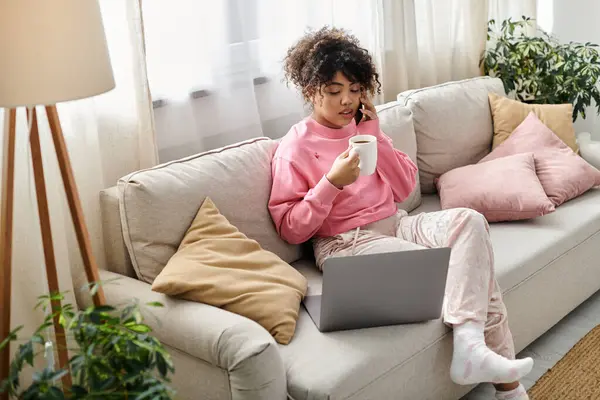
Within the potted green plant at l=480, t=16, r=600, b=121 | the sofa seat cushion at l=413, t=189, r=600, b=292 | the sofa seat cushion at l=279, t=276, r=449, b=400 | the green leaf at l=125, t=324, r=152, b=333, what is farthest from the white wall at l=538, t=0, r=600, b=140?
the green leaf at l=125, t=324, r=152, b=333

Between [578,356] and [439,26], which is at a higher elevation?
[439,26]

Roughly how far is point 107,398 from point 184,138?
1.41 m

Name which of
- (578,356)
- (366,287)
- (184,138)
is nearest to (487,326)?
(366,287)

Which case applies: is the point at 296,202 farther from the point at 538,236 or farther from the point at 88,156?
the point at 538,236

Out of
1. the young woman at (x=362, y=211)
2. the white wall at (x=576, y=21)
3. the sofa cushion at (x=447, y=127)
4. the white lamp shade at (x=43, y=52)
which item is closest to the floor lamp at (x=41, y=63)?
the white lamp shade at (x=43, y=52)

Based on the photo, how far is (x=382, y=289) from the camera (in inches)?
75.7

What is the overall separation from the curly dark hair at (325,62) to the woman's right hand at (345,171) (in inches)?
11.9

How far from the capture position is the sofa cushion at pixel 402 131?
9.22 ft

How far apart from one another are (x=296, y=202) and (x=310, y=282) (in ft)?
0.79

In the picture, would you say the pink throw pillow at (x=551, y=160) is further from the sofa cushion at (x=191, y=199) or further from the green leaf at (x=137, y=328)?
the green leaf at (x=137, y=328)

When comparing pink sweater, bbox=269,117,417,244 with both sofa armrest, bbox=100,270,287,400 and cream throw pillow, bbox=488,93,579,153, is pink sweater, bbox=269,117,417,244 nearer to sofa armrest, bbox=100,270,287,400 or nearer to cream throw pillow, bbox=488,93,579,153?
sofa armrest, bbox=100,270,287,400

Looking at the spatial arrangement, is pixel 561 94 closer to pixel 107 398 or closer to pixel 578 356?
pixel 578 356

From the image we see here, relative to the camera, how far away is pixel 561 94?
3.61m

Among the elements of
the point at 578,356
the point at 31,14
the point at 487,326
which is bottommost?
the point at 578,356
